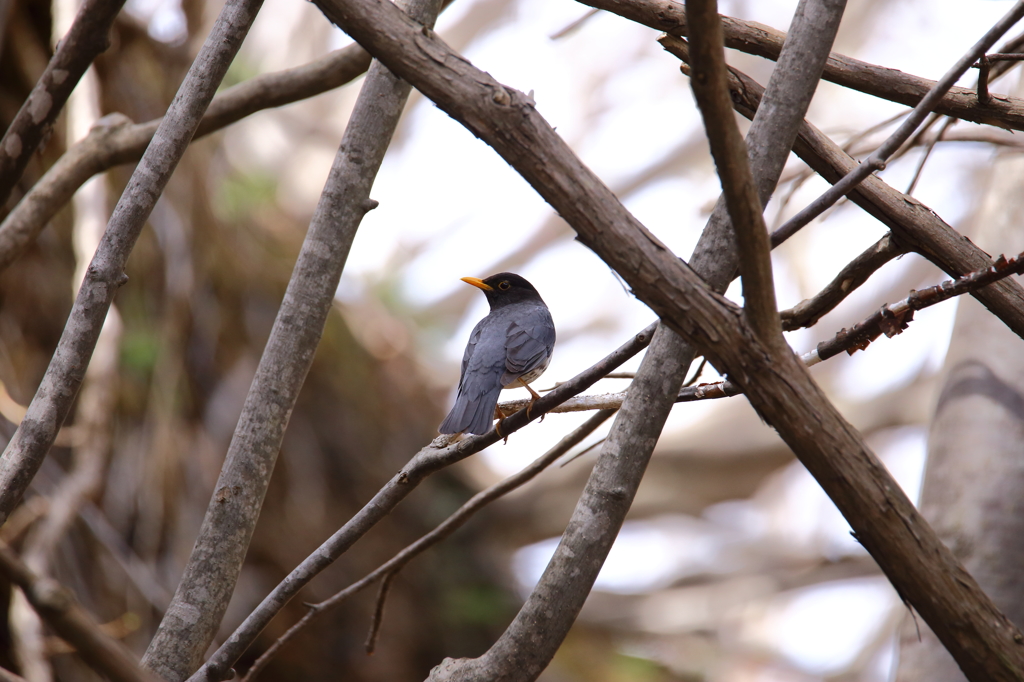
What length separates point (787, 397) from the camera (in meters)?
1.40

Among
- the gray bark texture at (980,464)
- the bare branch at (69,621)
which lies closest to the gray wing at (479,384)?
the bare branch at (69,621)

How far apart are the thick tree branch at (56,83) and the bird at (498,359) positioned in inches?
71.8

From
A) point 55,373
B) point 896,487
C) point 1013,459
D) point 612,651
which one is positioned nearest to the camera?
point 896,487

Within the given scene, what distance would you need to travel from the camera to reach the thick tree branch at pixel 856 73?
233cm

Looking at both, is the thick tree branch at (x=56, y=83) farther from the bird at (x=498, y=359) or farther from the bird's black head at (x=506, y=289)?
the bird's black head at (x=506, y=289)

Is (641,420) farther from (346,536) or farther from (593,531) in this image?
(346,536)

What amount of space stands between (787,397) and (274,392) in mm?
1692

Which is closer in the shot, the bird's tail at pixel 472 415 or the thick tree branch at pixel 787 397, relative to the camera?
the thick tree branch at pixel 787 397

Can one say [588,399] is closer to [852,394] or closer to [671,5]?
[671,5]

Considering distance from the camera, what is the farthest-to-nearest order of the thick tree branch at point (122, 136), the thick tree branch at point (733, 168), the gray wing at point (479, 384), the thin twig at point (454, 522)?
the thick tree branch at point (122, 136)
the gray wing at point (479, 384)
the thin twig at point (454, 522)
the thick tree branch at point (733, 168)

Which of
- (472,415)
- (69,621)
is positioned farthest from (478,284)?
(69,621)

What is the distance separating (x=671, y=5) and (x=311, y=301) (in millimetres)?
1512

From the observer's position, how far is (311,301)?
2.54m

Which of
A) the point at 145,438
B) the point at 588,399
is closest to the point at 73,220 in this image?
the point at 145,438
